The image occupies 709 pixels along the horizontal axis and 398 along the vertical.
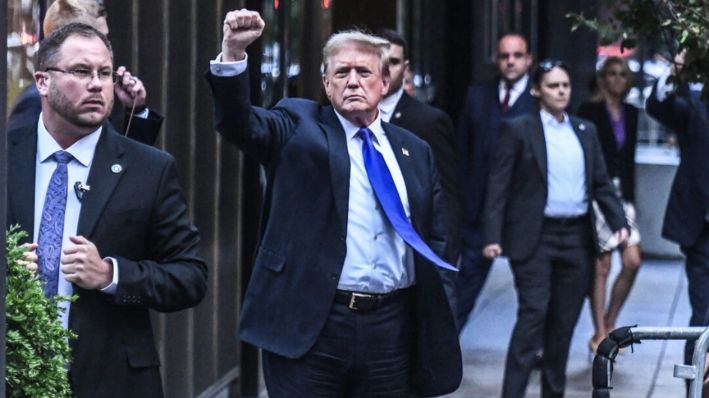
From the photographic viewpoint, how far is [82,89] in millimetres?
4637

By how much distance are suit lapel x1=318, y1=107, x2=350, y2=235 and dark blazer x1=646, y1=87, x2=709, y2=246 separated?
382 cm

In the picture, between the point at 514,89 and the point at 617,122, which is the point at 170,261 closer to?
A: the point at 514,89

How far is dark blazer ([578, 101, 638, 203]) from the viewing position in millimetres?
11820

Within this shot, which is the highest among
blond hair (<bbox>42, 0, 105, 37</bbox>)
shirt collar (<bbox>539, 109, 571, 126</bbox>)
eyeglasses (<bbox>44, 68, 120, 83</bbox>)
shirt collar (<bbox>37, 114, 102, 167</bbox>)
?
blond hair (<bbox>42, 0, 105, 37</bbox>)

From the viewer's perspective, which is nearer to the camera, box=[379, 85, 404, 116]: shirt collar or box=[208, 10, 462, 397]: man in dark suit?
box=[208, 10, 462, 397]: man in dark suit

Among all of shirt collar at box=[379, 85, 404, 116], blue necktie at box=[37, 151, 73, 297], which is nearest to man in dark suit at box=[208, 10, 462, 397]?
blue necktie at box=[37, 151, 73, 297]

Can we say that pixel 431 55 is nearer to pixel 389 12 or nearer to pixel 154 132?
pixel 389 12

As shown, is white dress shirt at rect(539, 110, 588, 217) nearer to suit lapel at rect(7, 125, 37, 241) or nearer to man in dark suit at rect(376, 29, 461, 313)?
man in dark suit at rect(376, 29, 461, 313)

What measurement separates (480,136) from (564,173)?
1859 mm

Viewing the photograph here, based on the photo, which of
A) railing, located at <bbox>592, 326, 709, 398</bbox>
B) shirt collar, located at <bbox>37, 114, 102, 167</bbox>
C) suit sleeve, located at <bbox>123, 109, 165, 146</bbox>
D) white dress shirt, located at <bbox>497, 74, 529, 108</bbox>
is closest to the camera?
railing, located at <bbox>592, 326, 709, 398</bbox>

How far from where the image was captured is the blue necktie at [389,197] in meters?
5.41

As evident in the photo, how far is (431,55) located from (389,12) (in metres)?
7.95

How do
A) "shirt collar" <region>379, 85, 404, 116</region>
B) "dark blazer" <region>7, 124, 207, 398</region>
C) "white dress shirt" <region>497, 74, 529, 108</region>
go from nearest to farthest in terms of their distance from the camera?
"dark blazer" <region>7, 124, 207, 398</region> < "shirt collar" <region>379, 85, 404, 116</region> < "white dress shirt" <region>497, 74, 529, 108</region>

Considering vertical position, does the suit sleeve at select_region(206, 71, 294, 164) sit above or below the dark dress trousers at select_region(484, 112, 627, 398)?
above
